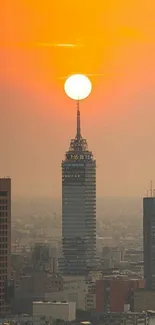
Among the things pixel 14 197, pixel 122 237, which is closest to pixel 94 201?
pixel 122 237

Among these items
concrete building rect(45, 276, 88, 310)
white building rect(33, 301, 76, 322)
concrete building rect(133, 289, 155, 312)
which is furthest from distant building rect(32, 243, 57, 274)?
white building rect(33, 301, 76, 322)

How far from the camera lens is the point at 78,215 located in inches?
886

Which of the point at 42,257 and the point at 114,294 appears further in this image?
the point at 42,257

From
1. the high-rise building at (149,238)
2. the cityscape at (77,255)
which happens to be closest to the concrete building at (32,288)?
the cityscape at (77,255)

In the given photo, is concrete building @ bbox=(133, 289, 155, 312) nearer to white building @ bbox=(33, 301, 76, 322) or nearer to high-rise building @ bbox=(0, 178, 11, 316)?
white building @ bbox=(33, 301, 76, 322)

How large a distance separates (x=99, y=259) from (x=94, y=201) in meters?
1.02

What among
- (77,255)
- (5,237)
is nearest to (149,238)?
(77,255)

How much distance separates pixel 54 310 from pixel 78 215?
5.31m

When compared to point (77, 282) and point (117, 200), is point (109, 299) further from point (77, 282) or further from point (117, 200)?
point (117, 200)

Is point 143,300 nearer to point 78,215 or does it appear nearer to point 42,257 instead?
point 42,257

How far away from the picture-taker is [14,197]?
17.7 m

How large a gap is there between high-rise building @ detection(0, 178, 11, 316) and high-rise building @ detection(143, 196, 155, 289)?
310cm

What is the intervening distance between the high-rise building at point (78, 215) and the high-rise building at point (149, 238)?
766mm

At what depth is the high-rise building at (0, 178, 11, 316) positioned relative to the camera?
17719mm
